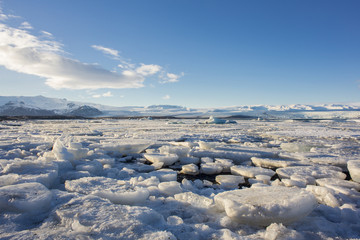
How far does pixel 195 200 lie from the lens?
1.53 m

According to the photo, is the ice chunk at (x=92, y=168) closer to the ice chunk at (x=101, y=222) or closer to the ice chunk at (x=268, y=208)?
the ice chunk at (x=101, y=222)

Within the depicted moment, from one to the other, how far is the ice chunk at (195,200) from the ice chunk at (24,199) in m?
0.88

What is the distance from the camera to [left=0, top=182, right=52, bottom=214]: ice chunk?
117 centimetres

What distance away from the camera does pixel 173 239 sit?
949mm

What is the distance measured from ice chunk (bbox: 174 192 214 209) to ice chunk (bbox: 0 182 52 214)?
875 mm

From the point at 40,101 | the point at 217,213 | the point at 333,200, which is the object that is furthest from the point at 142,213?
the point at 40,101

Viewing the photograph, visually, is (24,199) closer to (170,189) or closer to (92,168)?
(170,189)

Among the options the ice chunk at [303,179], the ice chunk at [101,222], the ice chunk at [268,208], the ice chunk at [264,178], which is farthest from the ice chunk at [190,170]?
the ice chunk at [101,222]

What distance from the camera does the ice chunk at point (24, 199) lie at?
1.17 m

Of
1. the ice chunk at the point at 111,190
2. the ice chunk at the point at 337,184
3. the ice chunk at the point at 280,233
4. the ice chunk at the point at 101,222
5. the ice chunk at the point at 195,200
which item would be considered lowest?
the ice chunk at the point at 337,184

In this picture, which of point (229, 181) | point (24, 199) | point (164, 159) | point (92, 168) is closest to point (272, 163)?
point (229, 181)

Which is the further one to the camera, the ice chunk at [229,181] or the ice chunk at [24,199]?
the ice chunk at [229,181]

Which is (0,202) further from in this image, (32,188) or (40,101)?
(40,101)

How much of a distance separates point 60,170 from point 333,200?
2.54 meters
